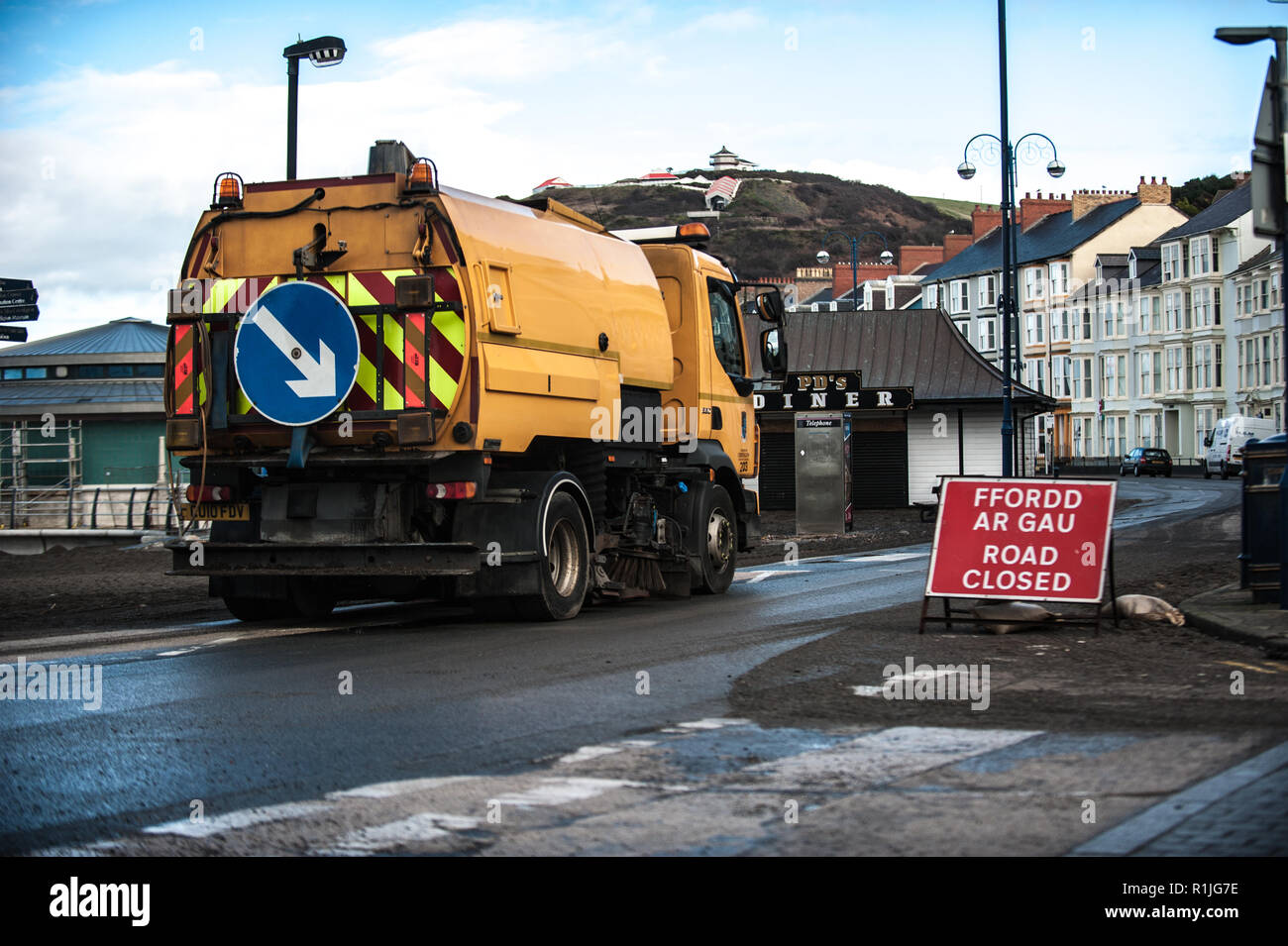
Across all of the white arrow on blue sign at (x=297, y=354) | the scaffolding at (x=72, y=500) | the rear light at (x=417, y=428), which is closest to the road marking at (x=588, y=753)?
the rear light at (x=417, y=428)

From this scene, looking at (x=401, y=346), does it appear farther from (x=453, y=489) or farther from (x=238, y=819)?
(x=238, y=819)

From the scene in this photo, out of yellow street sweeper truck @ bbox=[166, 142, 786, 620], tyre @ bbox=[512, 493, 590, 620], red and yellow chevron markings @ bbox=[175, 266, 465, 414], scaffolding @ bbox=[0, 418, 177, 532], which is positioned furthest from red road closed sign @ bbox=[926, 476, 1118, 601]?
scaffolding @ bbox=[0, 418, 177, 532]

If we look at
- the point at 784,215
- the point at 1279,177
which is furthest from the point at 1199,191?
the point at 1279,177

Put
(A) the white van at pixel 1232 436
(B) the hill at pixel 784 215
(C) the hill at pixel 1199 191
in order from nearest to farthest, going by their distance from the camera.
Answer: (A) the white van at pixel 1232 436, (C) the hill at pixel 1199 191, (B) the hill at pixel 784 215

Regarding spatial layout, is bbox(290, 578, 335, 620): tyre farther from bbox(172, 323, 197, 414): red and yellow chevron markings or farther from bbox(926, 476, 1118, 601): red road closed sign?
bbox(926, 476, 1118, 601): red road closed sign

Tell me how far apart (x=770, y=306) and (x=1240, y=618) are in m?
7.05

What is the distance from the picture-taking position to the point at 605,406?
1312 centimetres

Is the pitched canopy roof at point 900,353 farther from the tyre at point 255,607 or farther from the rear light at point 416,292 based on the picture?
the rear light at point 416,292

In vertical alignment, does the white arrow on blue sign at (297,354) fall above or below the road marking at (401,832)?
above

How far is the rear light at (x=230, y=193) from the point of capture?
1193 centimetres

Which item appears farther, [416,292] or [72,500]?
[72,500]

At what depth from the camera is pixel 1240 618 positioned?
10.9 meters

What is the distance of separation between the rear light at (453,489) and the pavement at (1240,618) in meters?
5.58
